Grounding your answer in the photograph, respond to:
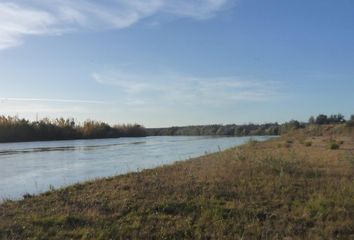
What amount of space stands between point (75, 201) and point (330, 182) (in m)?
7.80

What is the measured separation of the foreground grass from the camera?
9688mm

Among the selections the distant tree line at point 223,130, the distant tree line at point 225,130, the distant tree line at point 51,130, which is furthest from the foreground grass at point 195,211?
the distant tree line at point 223,130

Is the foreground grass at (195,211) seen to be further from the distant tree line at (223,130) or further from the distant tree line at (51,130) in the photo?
the distant tree line at (223,130)

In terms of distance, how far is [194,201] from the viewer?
12406 millimetres

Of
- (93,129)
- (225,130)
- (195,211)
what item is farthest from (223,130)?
(195,211)

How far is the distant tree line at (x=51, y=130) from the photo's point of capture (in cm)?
10294

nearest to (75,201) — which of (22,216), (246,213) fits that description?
(22,216)

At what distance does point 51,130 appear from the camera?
112375 mm

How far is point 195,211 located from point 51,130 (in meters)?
105

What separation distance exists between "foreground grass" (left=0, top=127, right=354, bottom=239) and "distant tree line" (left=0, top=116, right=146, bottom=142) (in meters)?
91.5

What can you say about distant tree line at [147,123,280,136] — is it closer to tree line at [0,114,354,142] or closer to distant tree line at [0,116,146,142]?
tree line at [0,114,354,142]

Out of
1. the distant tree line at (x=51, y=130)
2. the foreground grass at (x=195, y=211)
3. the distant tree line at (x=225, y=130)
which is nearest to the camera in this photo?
the foreground grass at (x=195, y=211)

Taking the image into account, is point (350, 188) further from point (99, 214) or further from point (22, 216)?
point (22, 216)

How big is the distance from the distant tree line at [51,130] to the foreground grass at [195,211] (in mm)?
91495
